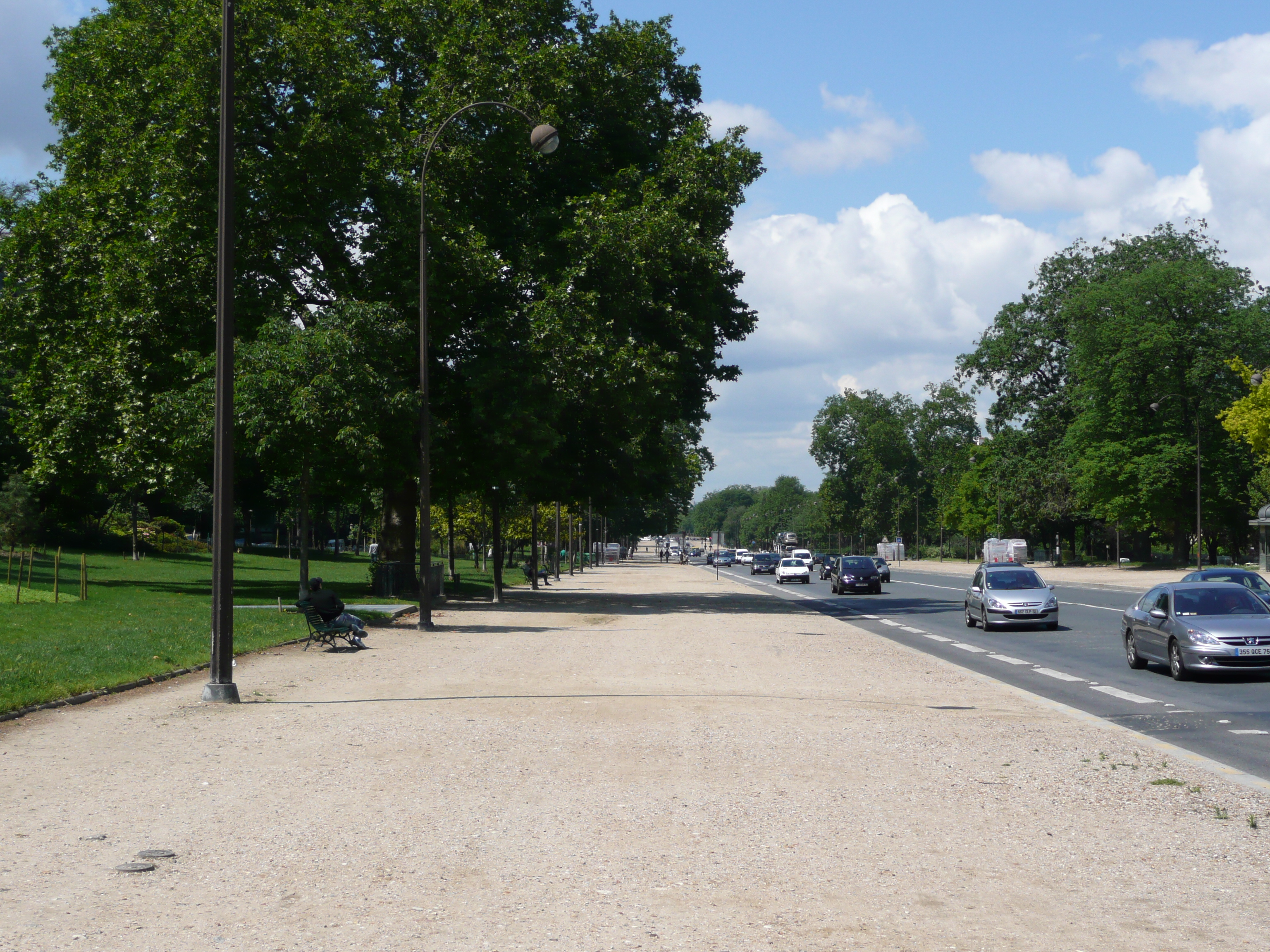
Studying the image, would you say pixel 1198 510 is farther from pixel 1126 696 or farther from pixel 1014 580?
A: pixel 1126 696

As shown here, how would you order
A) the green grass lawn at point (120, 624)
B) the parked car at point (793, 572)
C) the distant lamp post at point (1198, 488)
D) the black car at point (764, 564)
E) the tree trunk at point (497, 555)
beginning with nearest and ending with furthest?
the green grass lawn at point (120, 624) < the tree trunk at point (497, 555) < the distant lamp post at point (1198, 488) < the parked car at point (793, 572) < the black car at point (764, 564)

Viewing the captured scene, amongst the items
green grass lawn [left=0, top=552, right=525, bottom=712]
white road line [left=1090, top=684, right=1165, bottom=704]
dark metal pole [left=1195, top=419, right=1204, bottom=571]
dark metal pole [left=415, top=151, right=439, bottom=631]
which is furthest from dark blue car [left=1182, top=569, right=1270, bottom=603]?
dark metal pole [left=1195, top=419, right=1204, bottom=571]

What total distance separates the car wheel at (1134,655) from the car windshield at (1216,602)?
43.6 inches

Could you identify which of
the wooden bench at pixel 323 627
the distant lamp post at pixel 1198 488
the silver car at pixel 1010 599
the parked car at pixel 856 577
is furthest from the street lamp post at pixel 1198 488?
the wooden bench at pixel 323 627

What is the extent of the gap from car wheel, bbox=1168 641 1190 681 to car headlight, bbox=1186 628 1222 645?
218 mm

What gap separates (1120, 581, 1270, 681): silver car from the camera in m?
16.0

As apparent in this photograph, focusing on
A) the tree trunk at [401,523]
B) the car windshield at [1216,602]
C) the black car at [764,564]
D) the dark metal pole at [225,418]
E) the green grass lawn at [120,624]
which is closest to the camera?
the dark metal pole at [225,418]

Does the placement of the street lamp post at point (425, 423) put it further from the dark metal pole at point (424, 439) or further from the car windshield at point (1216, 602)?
the car windshield at point (1216, 602)

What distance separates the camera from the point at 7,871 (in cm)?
613

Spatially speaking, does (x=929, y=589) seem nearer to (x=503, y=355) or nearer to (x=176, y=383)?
(x=503, y=355)

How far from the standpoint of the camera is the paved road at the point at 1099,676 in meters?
11.6

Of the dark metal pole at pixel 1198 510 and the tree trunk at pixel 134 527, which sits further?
the dark metal pole at pixel 1198 510

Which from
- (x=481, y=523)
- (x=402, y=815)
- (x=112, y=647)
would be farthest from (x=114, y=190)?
(x=481, y=523)

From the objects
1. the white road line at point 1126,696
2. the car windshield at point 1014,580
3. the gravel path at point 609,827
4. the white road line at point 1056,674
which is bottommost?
the white road line at point 1056,674
